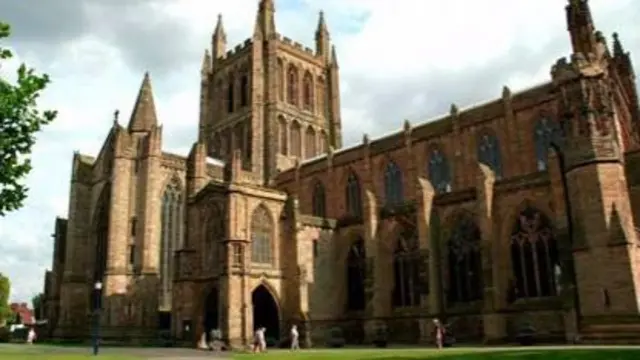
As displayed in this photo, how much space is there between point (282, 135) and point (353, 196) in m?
17.5

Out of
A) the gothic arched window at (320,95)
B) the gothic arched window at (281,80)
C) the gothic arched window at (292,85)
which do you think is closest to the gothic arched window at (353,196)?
the gothic arched window at (281,80)

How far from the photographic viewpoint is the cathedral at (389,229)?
25.2 m

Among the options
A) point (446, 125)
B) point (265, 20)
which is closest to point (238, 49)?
point (265, 20)

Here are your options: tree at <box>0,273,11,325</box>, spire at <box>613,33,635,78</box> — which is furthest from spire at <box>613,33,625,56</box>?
tree at <box>0,273,11,325</box>

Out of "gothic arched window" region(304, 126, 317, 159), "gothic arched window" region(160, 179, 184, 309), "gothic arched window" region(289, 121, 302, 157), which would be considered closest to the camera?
"gothic arched window" region(160, 179, 184, 309)

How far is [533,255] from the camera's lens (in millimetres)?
31781

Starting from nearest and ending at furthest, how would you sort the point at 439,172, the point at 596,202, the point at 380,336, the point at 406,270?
the point at 596,202
the point at 380,336
the point at 406,270
the point at 439,172

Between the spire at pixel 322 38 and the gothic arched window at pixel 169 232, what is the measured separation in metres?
30.2

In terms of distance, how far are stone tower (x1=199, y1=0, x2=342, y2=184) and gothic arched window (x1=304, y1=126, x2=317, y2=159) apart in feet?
0.38

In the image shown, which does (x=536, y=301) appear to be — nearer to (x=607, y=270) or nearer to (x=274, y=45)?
(x=607, y=270)

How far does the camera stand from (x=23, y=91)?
52.9 feet

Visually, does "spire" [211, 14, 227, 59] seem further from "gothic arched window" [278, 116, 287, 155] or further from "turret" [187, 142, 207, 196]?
"turret" [187, 142, 207, 196]

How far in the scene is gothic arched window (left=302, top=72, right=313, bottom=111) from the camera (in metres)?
69.6

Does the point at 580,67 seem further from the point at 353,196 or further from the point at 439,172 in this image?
the point at 353,196
